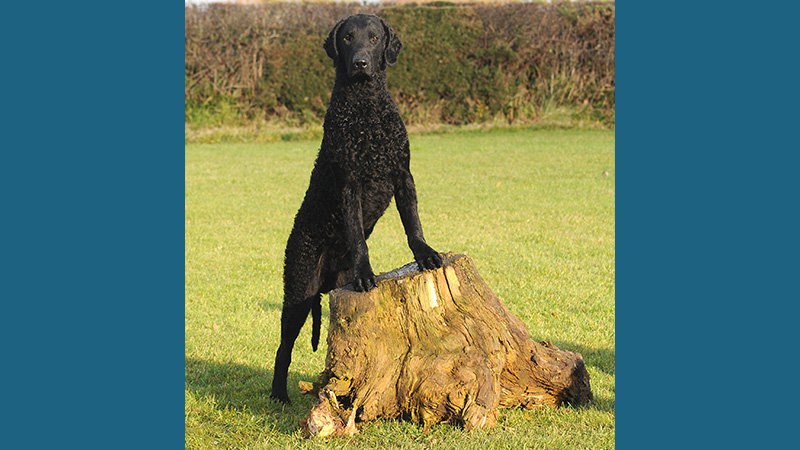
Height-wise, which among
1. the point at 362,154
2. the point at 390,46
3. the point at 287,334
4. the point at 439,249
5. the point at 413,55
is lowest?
the point at 439,249

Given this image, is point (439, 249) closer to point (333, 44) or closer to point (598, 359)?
point (598, 359)

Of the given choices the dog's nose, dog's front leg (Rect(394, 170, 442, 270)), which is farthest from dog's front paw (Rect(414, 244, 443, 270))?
the dog's nose

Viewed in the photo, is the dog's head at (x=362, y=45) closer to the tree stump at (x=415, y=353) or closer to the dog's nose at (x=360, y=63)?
the dog's nose at (x=360, y=63)

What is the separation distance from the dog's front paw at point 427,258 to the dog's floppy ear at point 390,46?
1.03 metres

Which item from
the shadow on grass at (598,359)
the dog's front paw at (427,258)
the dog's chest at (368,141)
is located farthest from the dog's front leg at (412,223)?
the shadow on grass at (598,359)

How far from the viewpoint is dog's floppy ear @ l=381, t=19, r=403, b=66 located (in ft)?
13.2

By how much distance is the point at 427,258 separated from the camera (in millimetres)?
4145

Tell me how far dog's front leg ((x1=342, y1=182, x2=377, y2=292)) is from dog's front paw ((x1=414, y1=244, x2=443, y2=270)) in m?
0.28

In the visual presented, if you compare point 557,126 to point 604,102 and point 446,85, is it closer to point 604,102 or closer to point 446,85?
point 604,102

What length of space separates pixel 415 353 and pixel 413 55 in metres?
16.6

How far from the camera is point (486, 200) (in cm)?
1211

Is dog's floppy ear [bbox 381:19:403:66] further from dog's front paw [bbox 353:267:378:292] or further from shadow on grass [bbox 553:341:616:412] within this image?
shadow on grass [bbox 553:341:616:412]

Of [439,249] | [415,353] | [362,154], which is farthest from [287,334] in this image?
[439,249]

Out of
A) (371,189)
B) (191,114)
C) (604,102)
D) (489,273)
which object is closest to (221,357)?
(371,189)
